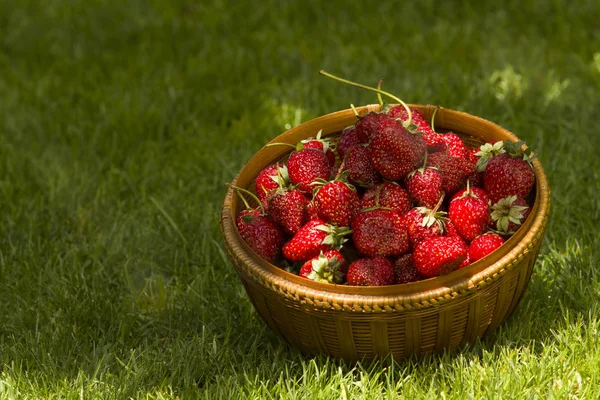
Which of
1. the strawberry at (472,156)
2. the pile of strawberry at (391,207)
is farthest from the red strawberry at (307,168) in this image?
the strawberry at (472,156)

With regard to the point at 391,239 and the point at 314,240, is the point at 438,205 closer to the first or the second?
the point at 391,239

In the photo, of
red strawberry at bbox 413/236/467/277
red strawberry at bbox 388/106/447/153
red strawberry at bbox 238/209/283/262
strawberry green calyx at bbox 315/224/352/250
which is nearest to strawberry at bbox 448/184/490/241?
red strawberry at bbox 413/236/467/277

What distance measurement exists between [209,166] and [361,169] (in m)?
1.41

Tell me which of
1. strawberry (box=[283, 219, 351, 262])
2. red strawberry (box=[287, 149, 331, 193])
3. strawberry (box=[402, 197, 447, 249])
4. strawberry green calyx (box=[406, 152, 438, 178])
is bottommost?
strawberry (box=[283, 219, 351, 262])

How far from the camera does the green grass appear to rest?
271 centimetres

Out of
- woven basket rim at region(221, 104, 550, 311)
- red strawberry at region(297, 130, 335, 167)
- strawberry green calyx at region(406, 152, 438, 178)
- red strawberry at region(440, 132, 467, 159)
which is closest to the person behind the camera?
woven basket rim at region(221, 104, 550, 311)

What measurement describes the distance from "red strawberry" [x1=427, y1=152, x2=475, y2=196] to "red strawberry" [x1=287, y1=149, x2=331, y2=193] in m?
0.35

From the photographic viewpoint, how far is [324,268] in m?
2.50

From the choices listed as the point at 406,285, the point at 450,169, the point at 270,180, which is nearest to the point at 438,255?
the point at 406,285

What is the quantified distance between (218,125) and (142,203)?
0.75m

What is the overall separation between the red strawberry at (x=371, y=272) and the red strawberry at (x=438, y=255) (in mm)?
96

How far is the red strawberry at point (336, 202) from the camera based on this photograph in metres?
2.58

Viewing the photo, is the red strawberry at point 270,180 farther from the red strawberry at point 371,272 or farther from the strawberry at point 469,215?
the strawberry at point 469,215

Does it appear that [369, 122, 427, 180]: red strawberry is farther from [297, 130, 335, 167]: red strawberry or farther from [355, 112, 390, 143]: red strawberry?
[297, 130, 335, 167]: red strawberry
